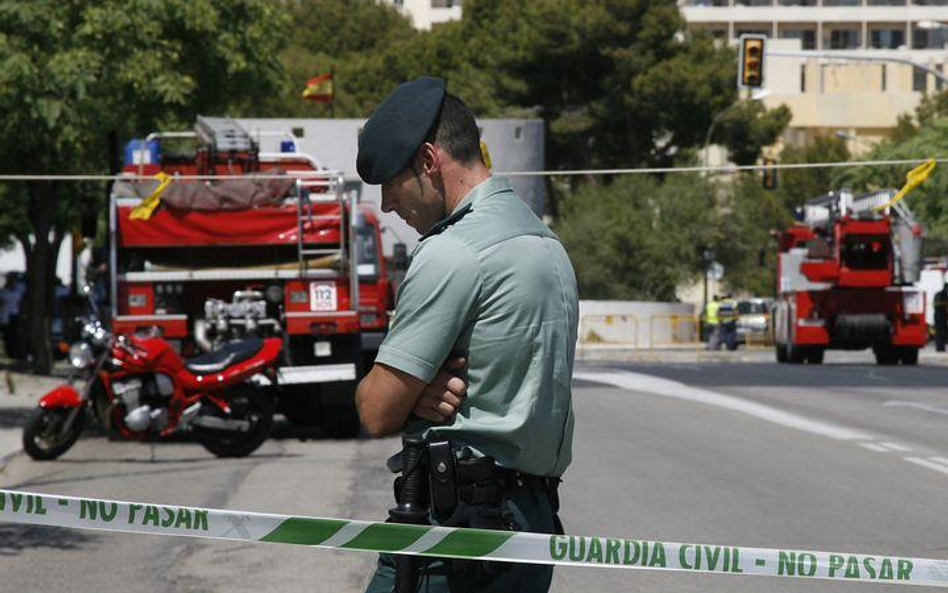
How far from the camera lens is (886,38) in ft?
397

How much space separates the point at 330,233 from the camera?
1833 centimetres

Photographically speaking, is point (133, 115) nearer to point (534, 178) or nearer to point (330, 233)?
point (330, 233)

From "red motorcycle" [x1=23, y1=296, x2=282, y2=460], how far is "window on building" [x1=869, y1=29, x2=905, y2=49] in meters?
110

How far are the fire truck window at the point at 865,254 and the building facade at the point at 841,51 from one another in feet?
232

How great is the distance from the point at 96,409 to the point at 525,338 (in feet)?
41.2

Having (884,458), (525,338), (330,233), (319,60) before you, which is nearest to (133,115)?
(330,233)

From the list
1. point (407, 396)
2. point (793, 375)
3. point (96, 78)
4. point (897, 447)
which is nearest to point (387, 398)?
point (407, 396)

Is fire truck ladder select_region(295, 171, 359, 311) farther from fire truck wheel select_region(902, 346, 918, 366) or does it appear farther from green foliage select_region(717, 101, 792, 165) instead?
green foliage select_region(717, 101, 792, 165)

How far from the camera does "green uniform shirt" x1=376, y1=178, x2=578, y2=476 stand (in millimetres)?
4008

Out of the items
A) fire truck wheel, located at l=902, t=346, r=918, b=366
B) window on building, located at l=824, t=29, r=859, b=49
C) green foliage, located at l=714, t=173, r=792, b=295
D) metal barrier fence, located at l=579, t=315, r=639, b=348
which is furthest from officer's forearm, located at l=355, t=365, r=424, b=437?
window on building, located at l=824, t=29, r=859, b=49

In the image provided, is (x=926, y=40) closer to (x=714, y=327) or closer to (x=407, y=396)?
(x=714, y=327)

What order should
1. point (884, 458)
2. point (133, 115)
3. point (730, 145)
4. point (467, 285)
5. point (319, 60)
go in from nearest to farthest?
point (467, 285), point (884, 458), point (133, 115), point (730, 145), point (319, 60)

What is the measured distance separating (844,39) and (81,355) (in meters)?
110

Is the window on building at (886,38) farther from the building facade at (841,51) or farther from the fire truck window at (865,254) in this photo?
the fire truck window at (865,254)
